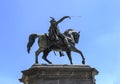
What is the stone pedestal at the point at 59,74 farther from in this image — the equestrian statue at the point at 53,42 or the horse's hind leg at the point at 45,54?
the horse's hind leg at the point at 45,54

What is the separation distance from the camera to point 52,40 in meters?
31.4

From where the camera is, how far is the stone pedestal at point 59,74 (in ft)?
99.0

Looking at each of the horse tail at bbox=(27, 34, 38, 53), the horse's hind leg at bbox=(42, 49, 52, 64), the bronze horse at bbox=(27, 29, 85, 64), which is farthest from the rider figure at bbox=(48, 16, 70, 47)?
the horse tail at bbox=(27, 34, 38, 53)

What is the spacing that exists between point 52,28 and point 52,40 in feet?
2.24

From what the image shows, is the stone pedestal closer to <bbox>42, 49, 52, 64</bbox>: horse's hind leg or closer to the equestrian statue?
the equestrian statue

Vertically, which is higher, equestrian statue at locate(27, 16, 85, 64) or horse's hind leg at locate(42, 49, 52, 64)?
equestrian statue at locate(27, 16, 85, 64)

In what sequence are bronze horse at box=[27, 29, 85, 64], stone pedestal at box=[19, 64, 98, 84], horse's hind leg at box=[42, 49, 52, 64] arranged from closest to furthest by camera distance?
stone pedestal at box=[19, 64, 98, 84]
bronze horse at box=[27, 29, 85, 64]
horse's hind leg at box=[42, 49, 52, 64]

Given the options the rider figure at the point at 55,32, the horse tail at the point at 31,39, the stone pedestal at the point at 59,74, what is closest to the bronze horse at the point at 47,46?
the horse tail at the point at 31,39

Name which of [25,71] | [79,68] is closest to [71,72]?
[79,68]

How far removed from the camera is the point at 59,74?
30.4 m

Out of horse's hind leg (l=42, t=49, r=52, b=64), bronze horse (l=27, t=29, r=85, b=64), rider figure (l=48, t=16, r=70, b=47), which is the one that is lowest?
horse's hind leg (l=42, t=49, r=52, b=64)

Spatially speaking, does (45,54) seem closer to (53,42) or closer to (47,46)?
(47,46)

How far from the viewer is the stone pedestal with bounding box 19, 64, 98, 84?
30.2 meters

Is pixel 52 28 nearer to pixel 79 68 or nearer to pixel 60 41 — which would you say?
pixel 60 41
